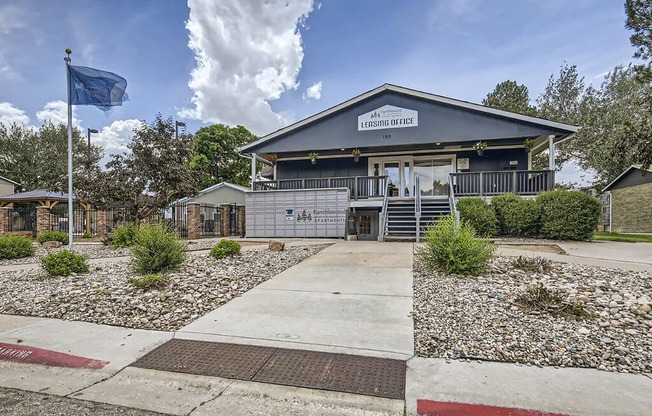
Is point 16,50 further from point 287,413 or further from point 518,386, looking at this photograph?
point 518,386

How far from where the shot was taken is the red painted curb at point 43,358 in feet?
10.2

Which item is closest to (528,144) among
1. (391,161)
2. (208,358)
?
(391,161)

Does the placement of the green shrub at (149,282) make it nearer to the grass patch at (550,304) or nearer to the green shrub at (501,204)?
the grass patch at (550,304)

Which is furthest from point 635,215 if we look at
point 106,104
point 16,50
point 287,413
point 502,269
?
point 16,50

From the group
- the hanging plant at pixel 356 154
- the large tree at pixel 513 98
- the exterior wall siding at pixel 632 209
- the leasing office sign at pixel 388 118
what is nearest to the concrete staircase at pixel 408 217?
the hanging plant at pixel 356 154

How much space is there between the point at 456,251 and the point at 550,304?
187 cm

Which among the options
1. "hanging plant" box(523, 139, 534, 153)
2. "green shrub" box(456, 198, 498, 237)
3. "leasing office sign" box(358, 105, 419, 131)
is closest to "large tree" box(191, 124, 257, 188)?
"leasing office sign" box(358, 105, 419, 131)

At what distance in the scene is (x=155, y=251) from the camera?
627 cm

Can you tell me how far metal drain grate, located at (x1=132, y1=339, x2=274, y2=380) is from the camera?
2.90 meters

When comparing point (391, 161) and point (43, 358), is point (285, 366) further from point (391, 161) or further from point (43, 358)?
point (391, 161)

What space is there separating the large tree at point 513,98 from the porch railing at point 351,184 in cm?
1714

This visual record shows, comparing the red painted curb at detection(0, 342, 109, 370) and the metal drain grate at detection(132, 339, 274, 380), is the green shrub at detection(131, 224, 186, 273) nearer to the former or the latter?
the red painted curb at detection(0, 342, 109, 370)

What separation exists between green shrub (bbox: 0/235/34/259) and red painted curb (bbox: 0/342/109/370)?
8.17 metres

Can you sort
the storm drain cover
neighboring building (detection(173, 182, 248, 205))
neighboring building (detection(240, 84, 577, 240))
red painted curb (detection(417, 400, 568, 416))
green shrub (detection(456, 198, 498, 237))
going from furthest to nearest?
neighboring building (detection(173, 182, 248, 205)) < neighboring building (detection(240, 84, 577, 240)) < green shrub (detection(456, 198, 498, 237)) < the storm drain cover < red painted curb (detection(417, 400, 568, 416))
